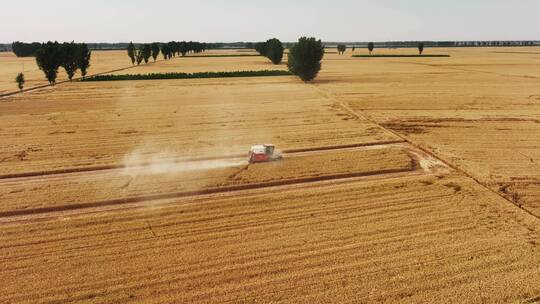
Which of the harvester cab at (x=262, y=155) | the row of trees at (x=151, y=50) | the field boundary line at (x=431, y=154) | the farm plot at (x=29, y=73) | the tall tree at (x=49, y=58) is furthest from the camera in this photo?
the row of trees at (x=151, y=50)

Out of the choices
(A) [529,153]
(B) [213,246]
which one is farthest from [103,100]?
(A) [529,153]

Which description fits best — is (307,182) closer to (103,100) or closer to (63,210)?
(63,210)

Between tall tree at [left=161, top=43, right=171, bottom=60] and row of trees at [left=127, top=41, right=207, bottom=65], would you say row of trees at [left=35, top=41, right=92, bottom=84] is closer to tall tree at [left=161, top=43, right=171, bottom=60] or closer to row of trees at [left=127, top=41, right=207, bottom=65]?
row of trees at [left=127, top=41, right=207, bottom=65]

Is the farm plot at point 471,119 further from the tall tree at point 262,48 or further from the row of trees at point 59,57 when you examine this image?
the tall tree at point 262,48

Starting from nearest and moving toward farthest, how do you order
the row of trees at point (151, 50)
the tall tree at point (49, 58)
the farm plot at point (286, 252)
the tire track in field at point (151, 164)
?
the farm plot at point (286, 252) → the tire track in field at point (151, 164) → the tall tree at point (49, 58) → the row of trees at point (151, 50)

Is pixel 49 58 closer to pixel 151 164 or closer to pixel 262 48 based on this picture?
pixel 151 164

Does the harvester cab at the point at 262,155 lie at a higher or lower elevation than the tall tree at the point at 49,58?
lower

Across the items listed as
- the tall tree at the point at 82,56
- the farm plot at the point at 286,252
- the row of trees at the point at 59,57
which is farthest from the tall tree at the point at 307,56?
the farm plot at the point at 286,252
